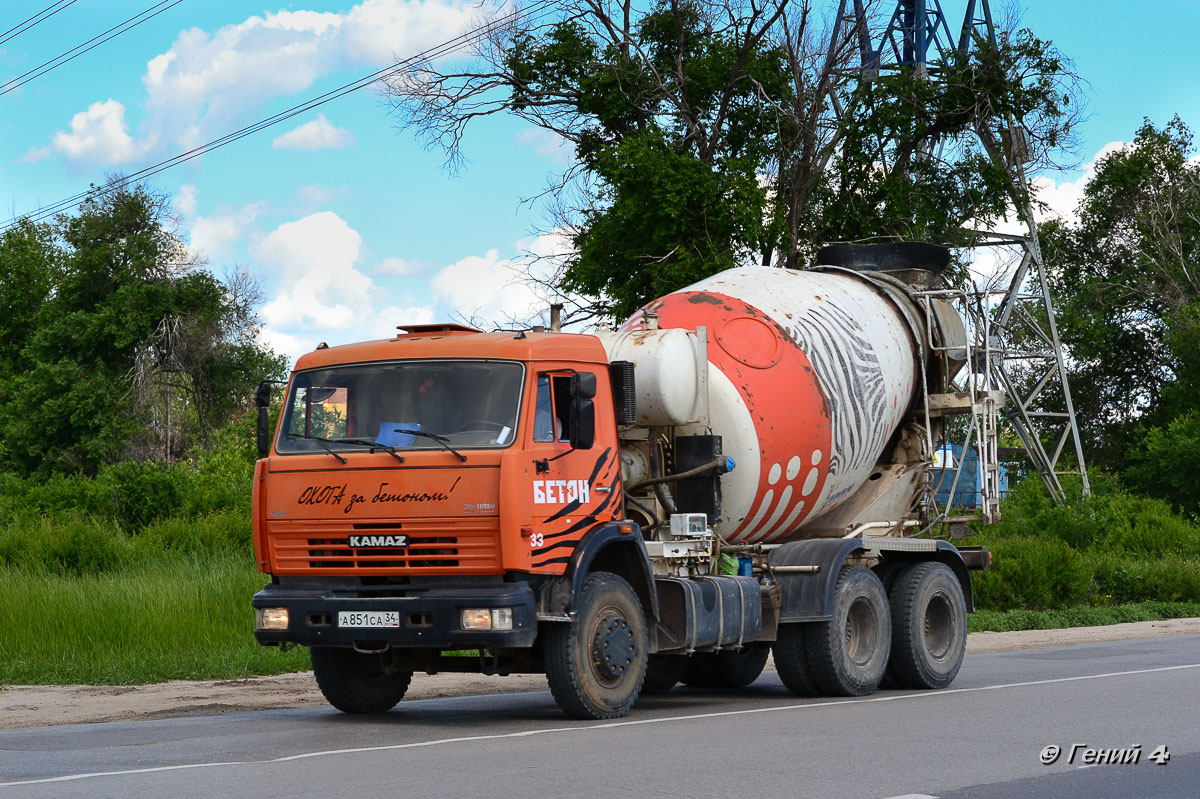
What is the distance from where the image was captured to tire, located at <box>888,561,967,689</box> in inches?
550

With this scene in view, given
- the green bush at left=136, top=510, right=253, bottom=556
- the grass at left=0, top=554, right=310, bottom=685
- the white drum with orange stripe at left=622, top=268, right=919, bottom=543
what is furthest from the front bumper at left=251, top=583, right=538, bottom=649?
the green bush at left=136, top=510, right=253, bottom=556

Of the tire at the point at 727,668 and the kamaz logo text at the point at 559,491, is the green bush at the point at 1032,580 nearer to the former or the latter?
the tire at the point at 727,668

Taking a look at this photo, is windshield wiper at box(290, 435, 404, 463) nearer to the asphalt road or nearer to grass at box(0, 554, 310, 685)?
the asphalt road

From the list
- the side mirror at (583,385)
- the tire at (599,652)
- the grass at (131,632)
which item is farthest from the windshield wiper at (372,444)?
the grass at (131,632)

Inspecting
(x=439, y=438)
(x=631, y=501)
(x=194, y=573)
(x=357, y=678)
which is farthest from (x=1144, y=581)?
(x=439, y=438)

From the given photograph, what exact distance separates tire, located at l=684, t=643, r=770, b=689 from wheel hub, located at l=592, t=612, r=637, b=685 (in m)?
3.64

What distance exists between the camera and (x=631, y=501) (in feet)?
40.0

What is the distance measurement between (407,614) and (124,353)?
137 feet

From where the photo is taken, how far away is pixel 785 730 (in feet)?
33.7

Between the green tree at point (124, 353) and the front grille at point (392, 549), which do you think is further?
the green tree at point (124, 353)

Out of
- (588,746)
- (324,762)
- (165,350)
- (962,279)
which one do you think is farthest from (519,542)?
(165,350)

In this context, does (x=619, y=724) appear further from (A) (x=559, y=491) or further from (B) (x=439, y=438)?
(B) (x=439, y=438)

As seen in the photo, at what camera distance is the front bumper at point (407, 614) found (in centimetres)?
1016

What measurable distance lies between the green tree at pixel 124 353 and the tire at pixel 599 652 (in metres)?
37.9
